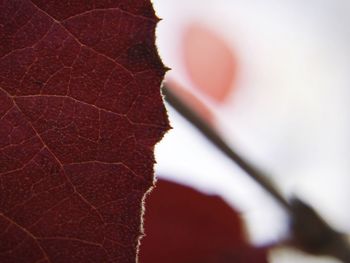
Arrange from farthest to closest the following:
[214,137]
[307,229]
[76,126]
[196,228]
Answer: [196,228] → [307,229] → [214,137] → [76,126]

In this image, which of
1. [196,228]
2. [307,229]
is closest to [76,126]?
[307,229]

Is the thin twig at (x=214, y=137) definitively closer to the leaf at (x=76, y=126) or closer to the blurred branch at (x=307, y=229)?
the blurred branch at (x=307, y=229)

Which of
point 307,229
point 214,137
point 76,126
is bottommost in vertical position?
point 307,229

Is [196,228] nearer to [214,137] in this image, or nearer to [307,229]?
[307,229]

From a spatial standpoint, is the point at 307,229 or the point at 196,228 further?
the point at 196,228

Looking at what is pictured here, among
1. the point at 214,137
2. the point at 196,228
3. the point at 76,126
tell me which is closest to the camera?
the point at 76,126

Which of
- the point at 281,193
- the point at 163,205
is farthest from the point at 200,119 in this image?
the point at 163,205

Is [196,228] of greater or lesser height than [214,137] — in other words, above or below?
below
